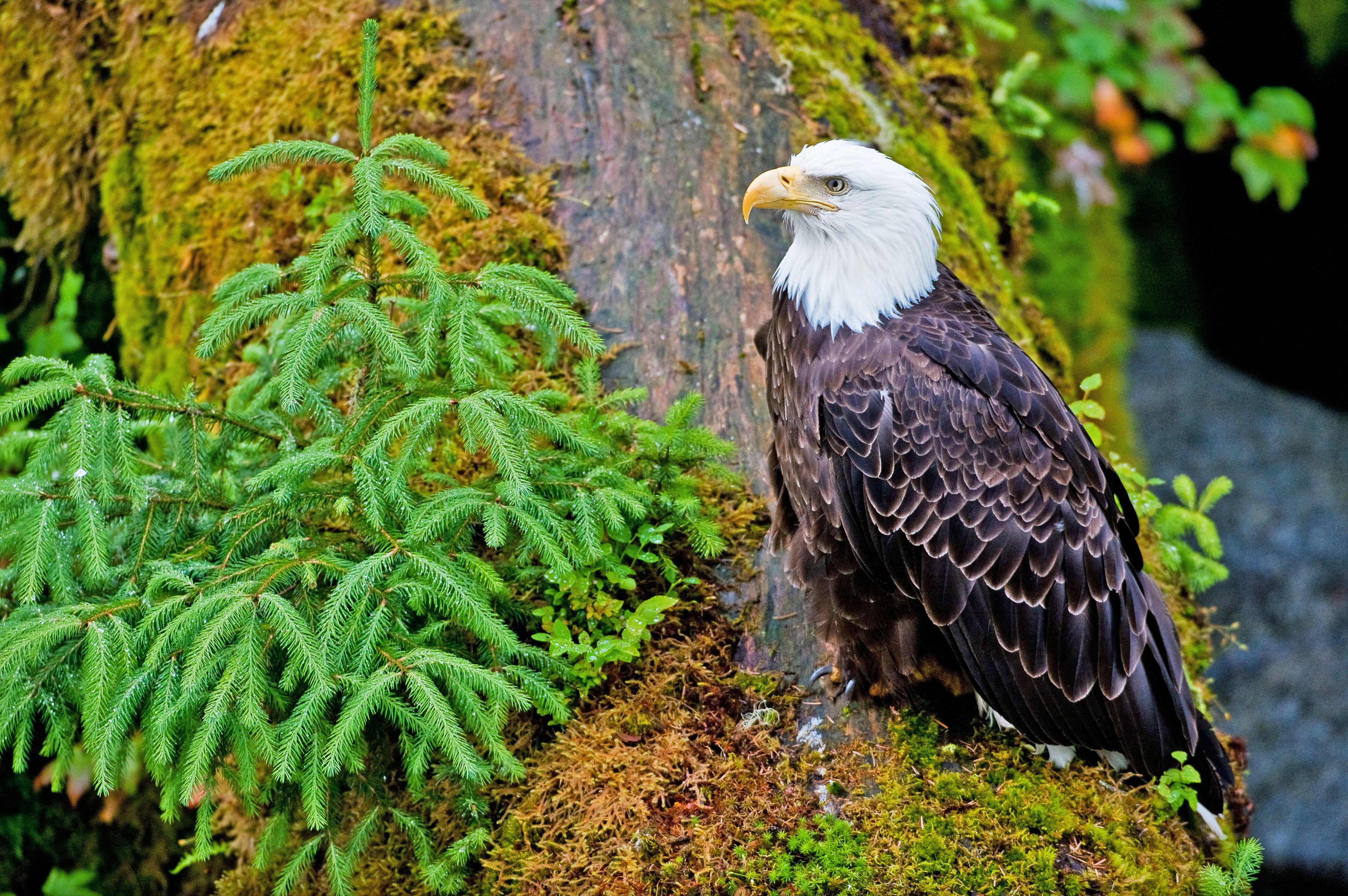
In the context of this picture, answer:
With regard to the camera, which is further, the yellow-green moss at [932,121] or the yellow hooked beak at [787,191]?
the yellow-green moss at [932,121]

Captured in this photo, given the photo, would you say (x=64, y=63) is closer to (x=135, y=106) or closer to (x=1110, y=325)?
(x=135, y=106)

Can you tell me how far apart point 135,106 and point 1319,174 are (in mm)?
10840

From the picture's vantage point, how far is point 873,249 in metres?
3.67

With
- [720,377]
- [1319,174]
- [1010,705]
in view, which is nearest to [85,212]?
[720,377]

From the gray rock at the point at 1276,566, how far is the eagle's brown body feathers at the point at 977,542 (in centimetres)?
634

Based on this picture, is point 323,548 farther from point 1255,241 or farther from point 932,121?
point 1255,241

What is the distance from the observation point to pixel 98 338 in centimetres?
588

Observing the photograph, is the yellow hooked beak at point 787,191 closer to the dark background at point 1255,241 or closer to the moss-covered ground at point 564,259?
the moss-covered ground at point 564,259

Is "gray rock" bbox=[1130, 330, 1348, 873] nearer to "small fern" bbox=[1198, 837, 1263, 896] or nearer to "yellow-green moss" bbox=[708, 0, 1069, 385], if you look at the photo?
"yellow-green moss" bbox=[708, 0, 1069, 385]

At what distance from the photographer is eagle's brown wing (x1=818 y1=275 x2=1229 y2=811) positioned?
3.37 m

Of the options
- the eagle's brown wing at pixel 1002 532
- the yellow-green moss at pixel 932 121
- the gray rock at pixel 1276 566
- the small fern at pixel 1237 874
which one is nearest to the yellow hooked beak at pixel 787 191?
the eagle's brown wing at pixel 1002 532

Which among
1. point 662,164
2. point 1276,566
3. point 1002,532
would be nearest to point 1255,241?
point 1276,566

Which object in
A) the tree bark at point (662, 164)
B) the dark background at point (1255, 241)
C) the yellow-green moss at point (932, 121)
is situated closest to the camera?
the tree bark at point (662, 164)

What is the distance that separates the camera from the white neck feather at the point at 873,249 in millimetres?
3641
